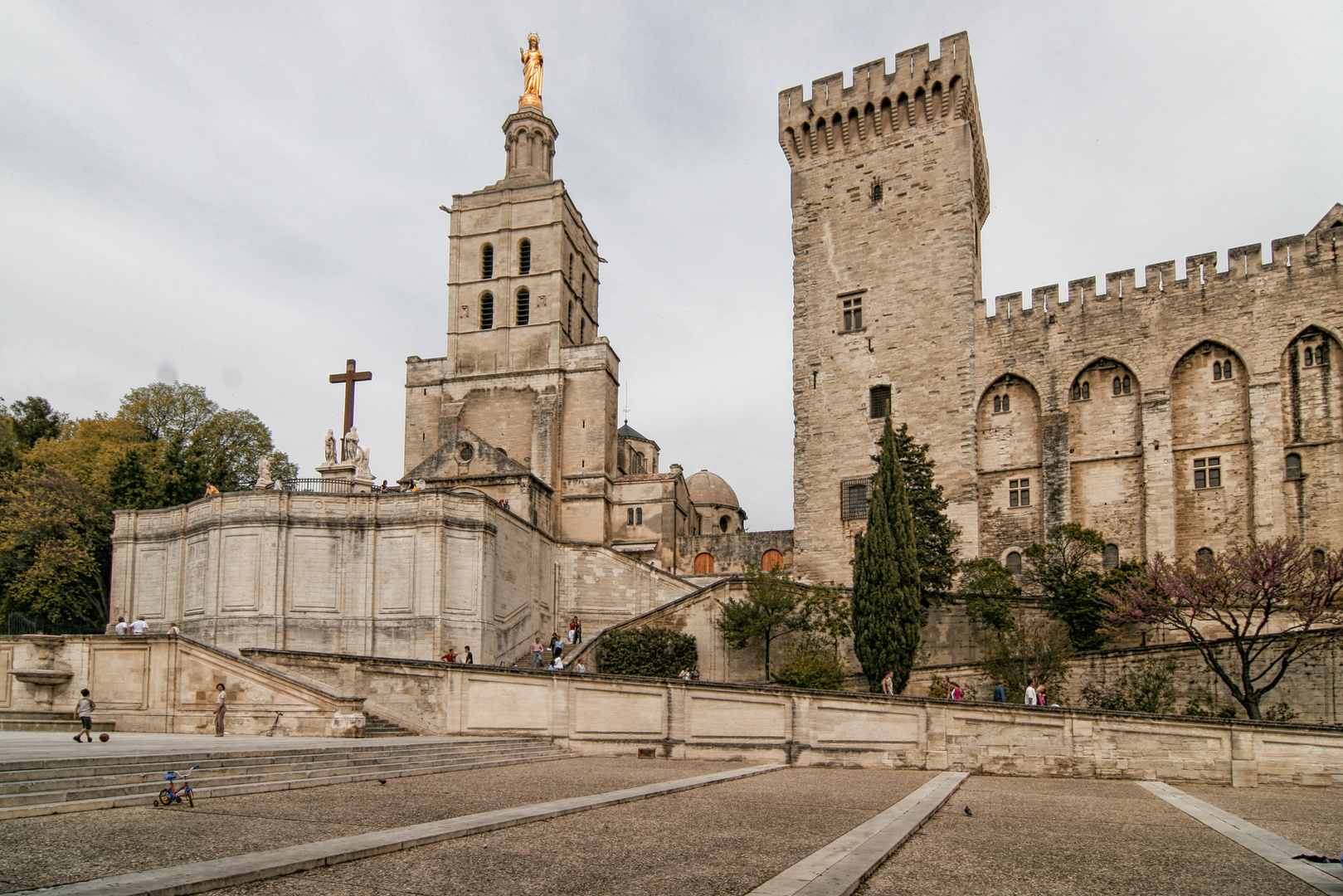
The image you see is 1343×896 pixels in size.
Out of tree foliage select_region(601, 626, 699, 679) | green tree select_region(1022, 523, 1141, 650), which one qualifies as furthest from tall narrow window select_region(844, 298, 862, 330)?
tree foliage select_region(601, 626, 699, 679)

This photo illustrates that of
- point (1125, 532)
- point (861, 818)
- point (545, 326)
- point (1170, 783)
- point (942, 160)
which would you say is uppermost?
point (942, 160)

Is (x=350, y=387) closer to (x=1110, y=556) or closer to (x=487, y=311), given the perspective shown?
(x=487, y=311)

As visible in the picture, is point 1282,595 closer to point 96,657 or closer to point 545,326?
point 96,657

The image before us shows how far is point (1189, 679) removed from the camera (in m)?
25.8

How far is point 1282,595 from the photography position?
82.6 feet

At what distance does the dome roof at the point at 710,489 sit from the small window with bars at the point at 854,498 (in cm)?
2178

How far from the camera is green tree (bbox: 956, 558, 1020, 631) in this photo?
29609mm

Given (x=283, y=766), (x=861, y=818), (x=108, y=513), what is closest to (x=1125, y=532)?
(x=861, y=818)

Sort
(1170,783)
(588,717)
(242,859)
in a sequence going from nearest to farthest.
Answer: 1. (242,859)
2. (1170,783)
3. (588,717)

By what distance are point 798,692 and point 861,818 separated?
8.54 meters

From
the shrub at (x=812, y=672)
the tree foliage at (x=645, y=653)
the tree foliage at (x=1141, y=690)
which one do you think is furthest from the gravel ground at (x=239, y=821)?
the tree foliage at (x=1141, y=690)

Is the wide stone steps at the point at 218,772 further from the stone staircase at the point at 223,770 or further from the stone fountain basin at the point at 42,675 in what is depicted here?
the stone fountain basin at the point at 42,675

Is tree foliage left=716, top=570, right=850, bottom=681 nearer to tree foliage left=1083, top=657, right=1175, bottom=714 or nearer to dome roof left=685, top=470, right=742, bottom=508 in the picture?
tree foliage left=1083, top=657, right=1175, bottom=714

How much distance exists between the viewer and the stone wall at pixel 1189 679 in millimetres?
24672
